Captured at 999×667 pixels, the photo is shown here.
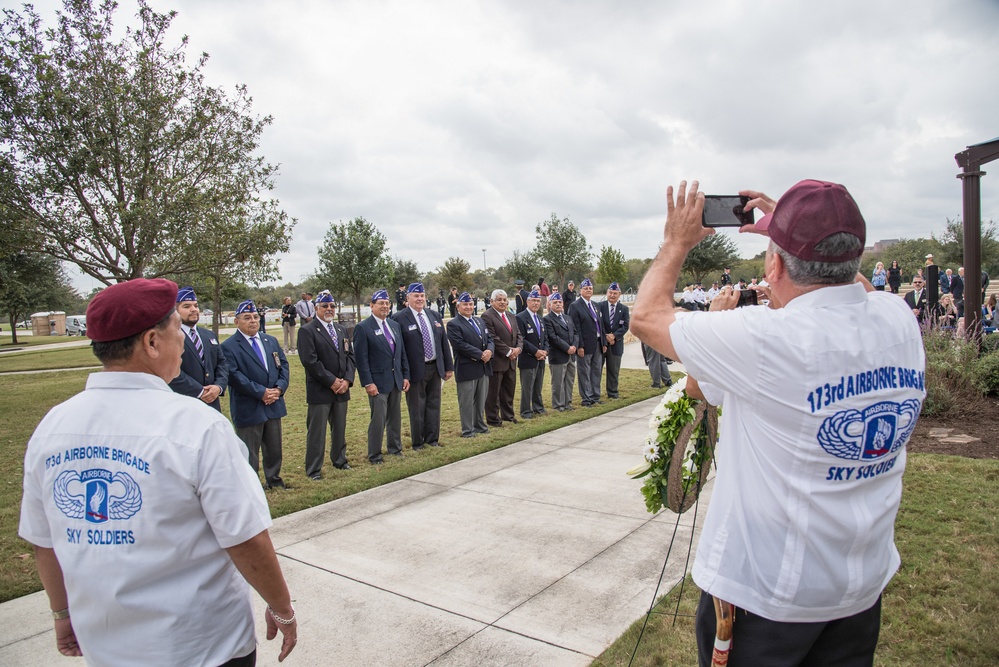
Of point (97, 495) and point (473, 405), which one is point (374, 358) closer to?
point (473, 405)

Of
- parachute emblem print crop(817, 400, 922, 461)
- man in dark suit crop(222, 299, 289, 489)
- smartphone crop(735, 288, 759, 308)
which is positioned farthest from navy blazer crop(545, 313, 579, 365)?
parachute emblem print crop(817, 400, 922, 461)

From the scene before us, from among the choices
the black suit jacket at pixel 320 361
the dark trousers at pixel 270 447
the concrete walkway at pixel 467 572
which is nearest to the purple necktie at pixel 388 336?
the black suit jacket at pixel 320 361

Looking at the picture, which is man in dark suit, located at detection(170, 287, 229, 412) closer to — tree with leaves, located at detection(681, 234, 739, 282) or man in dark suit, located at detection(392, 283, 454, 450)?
man in dark suit, located at detection(392, 283, 454, 450)

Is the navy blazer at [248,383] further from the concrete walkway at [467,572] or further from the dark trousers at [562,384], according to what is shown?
the dark trousers at [562,384]

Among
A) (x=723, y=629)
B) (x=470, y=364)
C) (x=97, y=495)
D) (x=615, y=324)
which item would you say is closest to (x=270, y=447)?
(x=470, y=364)

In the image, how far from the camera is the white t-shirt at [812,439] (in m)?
1.62

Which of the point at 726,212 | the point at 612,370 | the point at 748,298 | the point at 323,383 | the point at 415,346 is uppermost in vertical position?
the point at 726,212

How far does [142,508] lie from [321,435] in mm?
5638

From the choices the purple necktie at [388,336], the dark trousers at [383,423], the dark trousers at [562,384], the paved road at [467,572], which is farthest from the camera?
the dark trousers at [562,384]

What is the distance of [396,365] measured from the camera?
811cm

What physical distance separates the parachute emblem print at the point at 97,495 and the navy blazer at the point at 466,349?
23.9 feet

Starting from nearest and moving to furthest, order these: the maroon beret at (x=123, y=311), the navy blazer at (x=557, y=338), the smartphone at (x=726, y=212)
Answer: the maroon beret at (x=123, y=311)
the smartphone at (x=726, y=212)
the navy blazer at (x=557, y=338)

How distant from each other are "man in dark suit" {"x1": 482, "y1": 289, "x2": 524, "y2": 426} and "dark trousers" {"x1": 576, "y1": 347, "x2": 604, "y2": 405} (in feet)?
5.50

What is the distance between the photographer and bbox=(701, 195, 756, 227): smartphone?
2.01m
